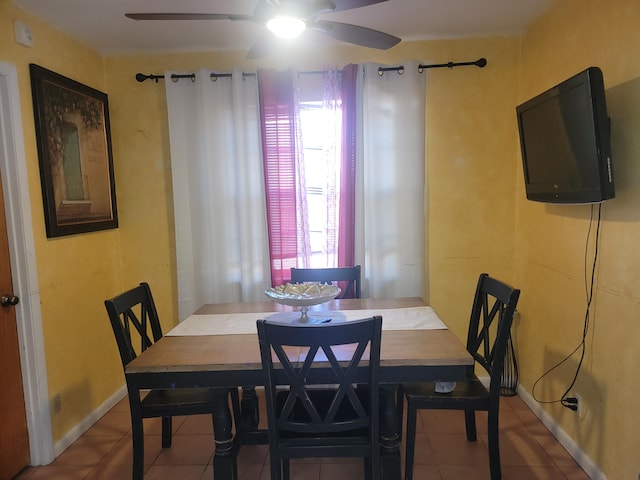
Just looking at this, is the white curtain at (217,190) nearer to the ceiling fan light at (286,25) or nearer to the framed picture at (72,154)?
the framed picture at (72,154)

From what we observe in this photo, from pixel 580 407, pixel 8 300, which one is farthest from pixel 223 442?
pixel 580 407

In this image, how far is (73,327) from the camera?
2.48 m

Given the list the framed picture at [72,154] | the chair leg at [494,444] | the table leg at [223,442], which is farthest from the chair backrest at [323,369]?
the framed picture at [72,154]

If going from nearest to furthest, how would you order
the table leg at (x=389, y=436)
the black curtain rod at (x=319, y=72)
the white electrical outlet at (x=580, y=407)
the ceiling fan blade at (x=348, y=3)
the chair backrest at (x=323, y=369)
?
the chair backrest at (x=323, y=369) → the ceiling fan blade at (x=348, y=3) → the table leg at (x=389, y=436) → the white electrical outlet at (x=580, y=407) → the black curtain rod at (x=319, y=72)

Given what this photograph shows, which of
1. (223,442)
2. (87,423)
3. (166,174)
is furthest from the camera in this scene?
(166,174)

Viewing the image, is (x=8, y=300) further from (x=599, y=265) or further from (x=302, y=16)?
(x=599, y=265)

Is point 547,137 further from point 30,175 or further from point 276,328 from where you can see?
point 30,175

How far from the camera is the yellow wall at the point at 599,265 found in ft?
5.67

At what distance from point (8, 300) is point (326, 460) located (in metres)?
1.82

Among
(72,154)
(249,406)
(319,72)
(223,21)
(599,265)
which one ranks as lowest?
(249,406)

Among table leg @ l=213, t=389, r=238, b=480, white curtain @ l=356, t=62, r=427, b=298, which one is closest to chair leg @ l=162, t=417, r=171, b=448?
table leg @ l=213, t=389, r=238, b=480

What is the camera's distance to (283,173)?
2820 millimetres

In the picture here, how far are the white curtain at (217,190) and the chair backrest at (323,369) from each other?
4.45ft

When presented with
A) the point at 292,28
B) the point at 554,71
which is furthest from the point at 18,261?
the point at 554,71
